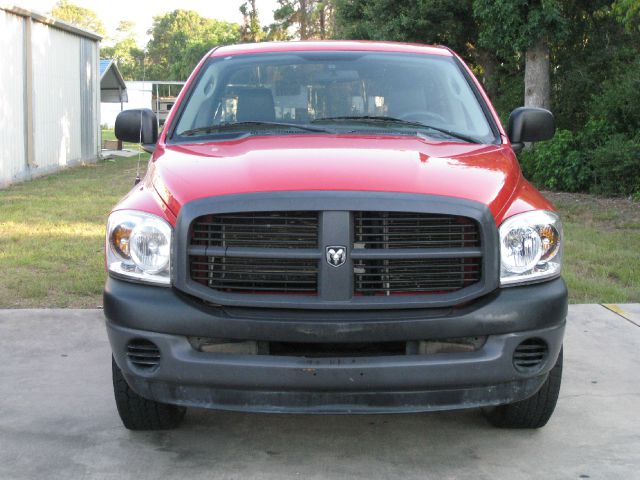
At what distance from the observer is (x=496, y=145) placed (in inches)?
184

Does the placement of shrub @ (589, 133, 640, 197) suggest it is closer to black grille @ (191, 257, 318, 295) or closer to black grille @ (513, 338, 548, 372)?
black grille @ (513, 338, 548, 372)

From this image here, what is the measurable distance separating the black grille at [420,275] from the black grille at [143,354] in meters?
0.87

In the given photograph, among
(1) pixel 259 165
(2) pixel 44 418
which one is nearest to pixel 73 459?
(2) pixel 44 418

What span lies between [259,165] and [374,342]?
3.02 feet

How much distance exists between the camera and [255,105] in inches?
199

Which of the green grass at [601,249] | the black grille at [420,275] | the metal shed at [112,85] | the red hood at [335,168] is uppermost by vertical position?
the metal shed at [112,85]

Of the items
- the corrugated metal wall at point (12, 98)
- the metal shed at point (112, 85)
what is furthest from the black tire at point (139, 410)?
the metal shed at point (112, 85)

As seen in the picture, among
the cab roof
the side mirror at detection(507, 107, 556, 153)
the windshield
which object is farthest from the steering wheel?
the cab roof

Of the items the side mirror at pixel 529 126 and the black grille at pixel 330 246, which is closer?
the black grille at pixel 330 246

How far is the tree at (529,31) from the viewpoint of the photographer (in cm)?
1783

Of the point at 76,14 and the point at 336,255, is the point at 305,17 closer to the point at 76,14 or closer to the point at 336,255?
the point at 336,255

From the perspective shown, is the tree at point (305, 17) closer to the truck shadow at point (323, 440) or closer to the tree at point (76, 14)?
the truck shadow at point (323, 440)

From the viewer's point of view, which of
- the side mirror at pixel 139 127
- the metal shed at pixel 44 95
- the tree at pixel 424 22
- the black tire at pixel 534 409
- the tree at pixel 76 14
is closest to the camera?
the black tire at pixel 534 409

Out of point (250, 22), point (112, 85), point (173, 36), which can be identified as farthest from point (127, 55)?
point (112, 85)
